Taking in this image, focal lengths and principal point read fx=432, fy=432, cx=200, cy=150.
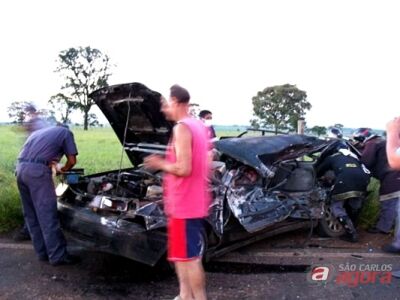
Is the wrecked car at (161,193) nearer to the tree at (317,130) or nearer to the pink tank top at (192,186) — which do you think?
the pink tank top at (192,186)

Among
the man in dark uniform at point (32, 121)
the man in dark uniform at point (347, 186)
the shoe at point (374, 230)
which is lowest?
the shoe at point (374, 230)

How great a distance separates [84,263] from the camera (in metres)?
4.75

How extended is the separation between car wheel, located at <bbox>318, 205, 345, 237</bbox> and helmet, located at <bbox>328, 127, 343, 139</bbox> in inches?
47.2

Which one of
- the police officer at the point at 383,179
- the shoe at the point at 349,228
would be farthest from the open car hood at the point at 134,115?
the police officer at the point at 383,179

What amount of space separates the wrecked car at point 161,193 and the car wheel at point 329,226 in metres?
0.01

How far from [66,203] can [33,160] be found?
0.59 m

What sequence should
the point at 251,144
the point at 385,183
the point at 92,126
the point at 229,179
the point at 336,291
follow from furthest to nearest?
the point at 92,126 < the point at 385,183 < the point at 251,144 < the point at 229,179 < the point at 336,291

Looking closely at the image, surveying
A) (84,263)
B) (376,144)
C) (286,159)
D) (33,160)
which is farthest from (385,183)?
(33,160)

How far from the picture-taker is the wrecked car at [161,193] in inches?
160

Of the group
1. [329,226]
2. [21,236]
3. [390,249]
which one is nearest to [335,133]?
[329,226]

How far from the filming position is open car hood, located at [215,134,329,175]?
470 cm

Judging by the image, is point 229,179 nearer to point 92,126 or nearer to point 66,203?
point 66,203

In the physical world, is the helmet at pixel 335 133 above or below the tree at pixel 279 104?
below

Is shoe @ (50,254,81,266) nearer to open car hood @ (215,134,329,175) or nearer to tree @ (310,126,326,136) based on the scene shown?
open car hood @ (215,134,329,175)
